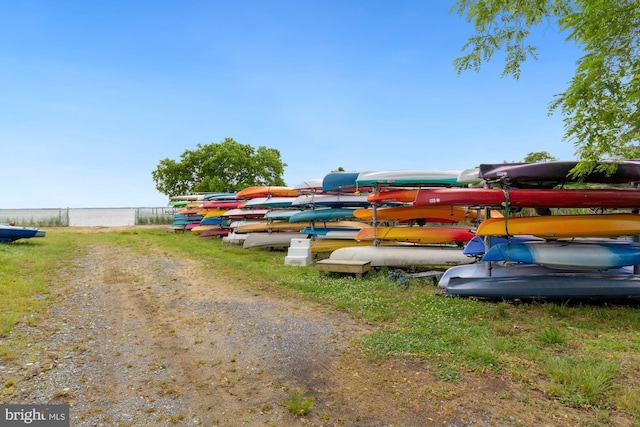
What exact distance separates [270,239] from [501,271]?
8.47 meters

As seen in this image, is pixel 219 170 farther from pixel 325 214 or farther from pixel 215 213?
pixel 325 214

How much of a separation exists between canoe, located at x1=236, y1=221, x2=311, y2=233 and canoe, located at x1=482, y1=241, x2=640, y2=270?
7875 mm

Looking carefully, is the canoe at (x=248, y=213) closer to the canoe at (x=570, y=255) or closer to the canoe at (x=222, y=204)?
the canoe at (x=222, y=204)

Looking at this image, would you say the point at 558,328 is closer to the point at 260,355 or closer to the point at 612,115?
the point at 612,115

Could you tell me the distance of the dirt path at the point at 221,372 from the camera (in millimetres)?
2807

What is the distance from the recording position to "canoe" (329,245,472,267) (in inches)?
317

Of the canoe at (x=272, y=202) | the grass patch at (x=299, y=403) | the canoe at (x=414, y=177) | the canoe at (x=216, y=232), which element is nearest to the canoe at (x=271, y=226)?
the canoe at (x=272, y=202)

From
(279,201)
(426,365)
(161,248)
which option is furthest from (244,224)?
(426,365)

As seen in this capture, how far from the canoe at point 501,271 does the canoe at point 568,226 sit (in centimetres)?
59

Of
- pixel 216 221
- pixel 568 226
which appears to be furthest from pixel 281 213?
pixel 568 226

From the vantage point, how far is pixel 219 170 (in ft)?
100

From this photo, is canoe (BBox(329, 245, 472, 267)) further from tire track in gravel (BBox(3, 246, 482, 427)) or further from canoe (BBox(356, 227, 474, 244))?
tire track in gravel (BBox(3, 246, 482, 427))

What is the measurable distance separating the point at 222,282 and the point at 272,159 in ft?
83.8

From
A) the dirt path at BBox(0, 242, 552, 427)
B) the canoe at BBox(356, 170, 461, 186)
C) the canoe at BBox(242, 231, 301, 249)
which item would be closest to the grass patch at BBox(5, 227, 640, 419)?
the dirt path at BBox(0, 242, 552, 427)
